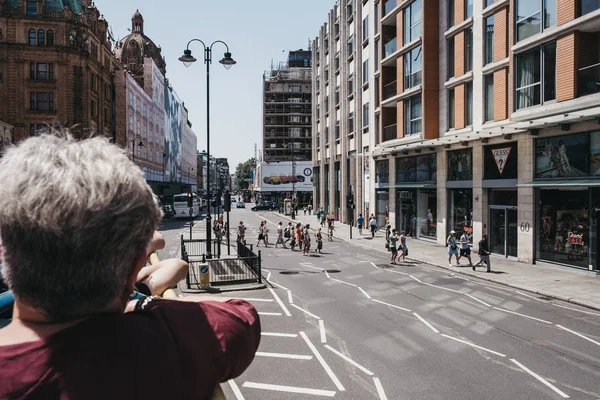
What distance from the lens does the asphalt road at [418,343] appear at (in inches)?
288

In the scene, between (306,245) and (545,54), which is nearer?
(545,54)

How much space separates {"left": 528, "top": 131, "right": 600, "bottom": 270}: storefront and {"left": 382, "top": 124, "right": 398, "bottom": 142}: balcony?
13.9 metres

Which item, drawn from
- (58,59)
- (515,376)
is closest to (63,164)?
(515,376)

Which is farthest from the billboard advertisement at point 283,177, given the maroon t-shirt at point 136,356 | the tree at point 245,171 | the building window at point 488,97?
the maroon t-shirt at point 136,356

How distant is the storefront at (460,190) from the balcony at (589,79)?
7.93m

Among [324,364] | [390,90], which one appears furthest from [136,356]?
[390,90]

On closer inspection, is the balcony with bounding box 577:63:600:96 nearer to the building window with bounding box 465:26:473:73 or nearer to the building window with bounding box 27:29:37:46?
the building window with bounding box 465:26:473:73

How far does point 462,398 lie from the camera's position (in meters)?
6.88

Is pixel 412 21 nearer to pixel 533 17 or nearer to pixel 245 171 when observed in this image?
pixel 533 17

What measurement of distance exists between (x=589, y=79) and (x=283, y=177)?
69.9 meters

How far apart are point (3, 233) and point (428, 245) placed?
29.0m

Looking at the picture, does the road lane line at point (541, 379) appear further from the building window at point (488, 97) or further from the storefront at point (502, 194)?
the building window at point (488, 97)

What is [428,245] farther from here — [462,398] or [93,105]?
[93,105]

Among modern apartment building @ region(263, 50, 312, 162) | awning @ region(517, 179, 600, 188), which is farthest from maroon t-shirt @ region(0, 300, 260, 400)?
modern apartment building @ region(263, 50, 312, 162)
